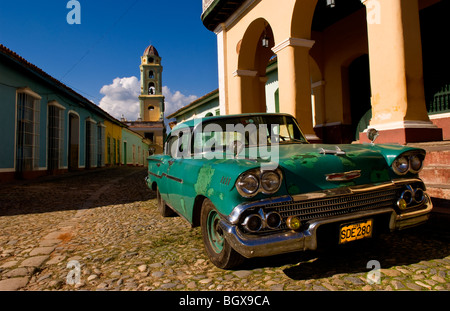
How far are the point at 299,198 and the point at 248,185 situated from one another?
36 centimetres

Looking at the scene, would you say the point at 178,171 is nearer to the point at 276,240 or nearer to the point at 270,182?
the point at 270,182

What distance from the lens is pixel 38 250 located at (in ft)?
8.95

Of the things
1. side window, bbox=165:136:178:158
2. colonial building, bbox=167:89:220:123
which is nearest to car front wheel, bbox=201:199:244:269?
side window, bbox=165:136:178:158

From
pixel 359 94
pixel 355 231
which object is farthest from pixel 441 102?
pixel 355 231

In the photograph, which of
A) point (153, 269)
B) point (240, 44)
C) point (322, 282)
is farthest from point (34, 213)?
point (240, 44)

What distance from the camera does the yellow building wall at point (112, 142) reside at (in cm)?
2003

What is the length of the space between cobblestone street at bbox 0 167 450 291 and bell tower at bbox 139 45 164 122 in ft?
134

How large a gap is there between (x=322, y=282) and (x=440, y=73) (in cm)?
702

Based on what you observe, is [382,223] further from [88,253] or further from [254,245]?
[88,253]

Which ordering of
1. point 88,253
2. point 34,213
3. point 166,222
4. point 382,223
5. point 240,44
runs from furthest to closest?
point 240,44, point 34,213, point 166,222, point 88,253, point 382,223

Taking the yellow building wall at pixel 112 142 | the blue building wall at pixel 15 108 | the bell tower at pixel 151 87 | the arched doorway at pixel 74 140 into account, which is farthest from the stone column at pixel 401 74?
the bell tower at pixel 151 87

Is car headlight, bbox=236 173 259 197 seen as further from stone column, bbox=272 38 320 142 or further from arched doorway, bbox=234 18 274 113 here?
arched doorway, bbox=234 18 274 113

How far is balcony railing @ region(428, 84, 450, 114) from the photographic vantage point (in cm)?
646

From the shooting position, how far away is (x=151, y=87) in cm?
4291
